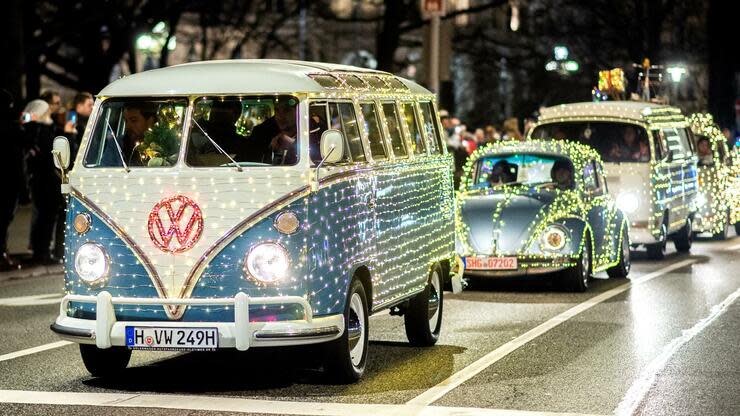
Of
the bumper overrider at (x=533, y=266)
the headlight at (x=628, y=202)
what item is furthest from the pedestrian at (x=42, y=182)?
the headlight at (x=628, y=202)

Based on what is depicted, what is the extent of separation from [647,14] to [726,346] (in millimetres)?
39720

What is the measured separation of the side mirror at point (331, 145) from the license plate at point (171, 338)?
4.23 feet

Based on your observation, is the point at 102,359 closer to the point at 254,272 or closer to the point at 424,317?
the point at 254,272

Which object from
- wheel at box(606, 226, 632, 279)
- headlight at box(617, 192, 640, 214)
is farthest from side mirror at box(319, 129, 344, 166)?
headlight at box(617, 192, 640, 214)

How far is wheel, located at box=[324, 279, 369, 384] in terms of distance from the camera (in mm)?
10211

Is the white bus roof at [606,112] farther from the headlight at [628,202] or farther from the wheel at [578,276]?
the wheel at [578,276]

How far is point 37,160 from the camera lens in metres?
19.1

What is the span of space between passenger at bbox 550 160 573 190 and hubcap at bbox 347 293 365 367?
744 centimetres

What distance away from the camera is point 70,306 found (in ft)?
33.5

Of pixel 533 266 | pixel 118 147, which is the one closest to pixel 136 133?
pixel 118 147

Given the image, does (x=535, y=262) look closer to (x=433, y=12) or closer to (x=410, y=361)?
(x=410, y=361)

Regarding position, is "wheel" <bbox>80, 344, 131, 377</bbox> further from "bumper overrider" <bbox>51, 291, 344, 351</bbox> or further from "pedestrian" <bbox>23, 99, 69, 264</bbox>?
"pedestrian" <bbox>23, 99, 69, 264</bbox>

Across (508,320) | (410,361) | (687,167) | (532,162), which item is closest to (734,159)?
(687,167)

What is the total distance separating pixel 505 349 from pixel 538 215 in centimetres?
479
